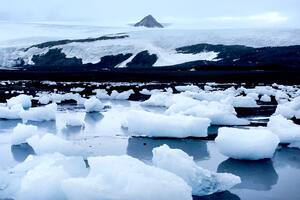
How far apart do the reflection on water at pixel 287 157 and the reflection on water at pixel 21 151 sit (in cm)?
421

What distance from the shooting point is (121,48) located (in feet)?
210

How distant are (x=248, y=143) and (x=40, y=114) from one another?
668 centimetres

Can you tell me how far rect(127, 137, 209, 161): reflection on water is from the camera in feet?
26.8

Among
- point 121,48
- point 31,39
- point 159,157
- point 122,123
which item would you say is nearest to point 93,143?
point 122,123

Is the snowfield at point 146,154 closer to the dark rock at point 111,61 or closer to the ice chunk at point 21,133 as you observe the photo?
the ice chunk at point 21,133

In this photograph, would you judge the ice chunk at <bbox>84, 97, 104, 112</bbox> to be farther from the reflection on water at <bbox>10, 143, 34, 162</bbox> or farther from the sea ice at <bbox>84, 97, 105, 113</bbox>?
the reflection on water at <bbox>10, 143, 34, 162</bbox>

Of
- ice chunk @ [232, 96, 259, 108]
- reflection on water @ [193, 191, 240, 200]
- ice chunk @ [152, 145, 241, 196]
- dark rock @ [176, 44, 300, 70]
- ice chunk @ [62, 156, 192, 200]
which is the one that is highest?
ice chunk @ [62, 156, 192, 200]

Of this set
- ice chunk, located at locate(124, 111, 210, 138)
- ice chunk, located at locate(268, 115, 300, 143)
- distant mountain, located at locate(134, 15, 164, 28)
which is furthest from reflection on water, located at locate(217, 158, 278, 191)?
distant mountain, located at locate(134, 15, 164, 28)

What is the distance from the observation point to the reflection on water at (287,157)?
7559 millimetres

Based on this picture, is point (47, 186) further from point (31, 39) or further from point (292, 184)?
point (31, 39)

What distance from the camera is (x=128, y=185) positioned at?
4746 mm

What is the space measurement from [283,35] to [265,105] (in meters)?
41.1

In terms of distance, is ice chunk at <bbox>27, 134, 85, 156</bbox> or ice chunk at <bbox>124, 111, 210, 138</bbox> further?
ice chunk at <bbox>124, 111, 210, 138</bbox>

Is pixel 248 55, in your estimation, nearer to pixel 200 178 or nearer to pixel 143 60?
pixel 143 60
